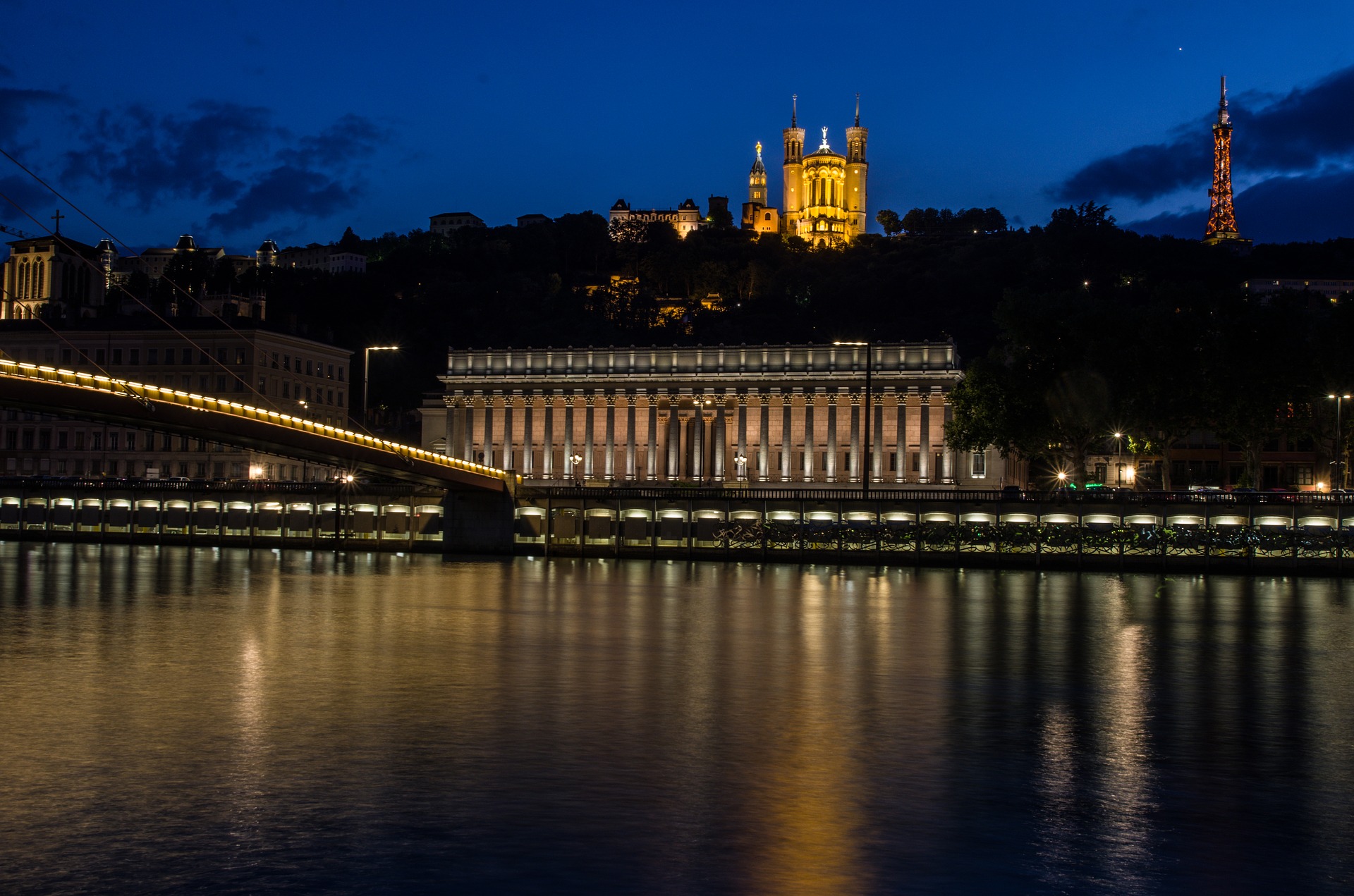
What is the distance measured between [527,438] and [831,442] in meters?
33.7

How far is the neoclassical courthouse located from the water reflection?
282 feet

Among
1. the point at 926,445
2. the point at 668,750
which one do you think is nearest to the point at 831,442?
the point at 926,445

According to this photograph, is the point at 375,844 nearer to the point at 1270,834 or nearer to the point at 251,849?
the point at 251,849

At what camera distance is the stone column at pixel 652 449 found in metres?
145

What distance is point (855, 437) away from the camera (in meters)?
137

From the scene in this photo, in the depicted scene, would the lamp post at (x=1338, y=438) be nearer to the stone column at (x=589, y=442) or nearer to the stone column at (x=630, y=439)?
the stone column at (x=630, y=439)

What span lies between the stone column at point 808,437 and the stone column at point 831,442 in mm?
1665

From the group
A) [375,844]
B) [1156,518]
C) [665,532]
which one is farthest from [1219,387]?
[375,844]

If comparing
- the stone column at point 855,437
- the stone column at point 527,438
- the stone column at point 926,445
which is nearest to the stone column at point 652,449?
the stone column at point 527,438

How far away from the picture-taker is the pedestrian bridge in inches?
2089

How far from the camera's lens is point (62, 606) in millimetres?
49219

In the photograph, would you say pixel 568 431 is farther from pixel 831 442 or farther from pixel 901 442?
pixel 901 442

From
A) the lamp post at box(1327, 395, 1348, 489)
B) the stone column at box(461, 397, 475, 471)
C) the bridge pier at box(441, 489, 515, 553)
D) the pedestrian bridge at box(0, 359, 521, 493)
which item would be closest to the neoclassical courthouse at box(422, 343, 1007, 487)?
the stone column at box(461, 397, 475, 471)

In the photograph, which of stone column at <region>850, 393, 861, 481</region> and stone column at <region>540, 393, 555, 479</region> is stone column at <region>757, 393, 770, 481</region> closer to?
stone column at <region>850, 393, 861, 481</region>
